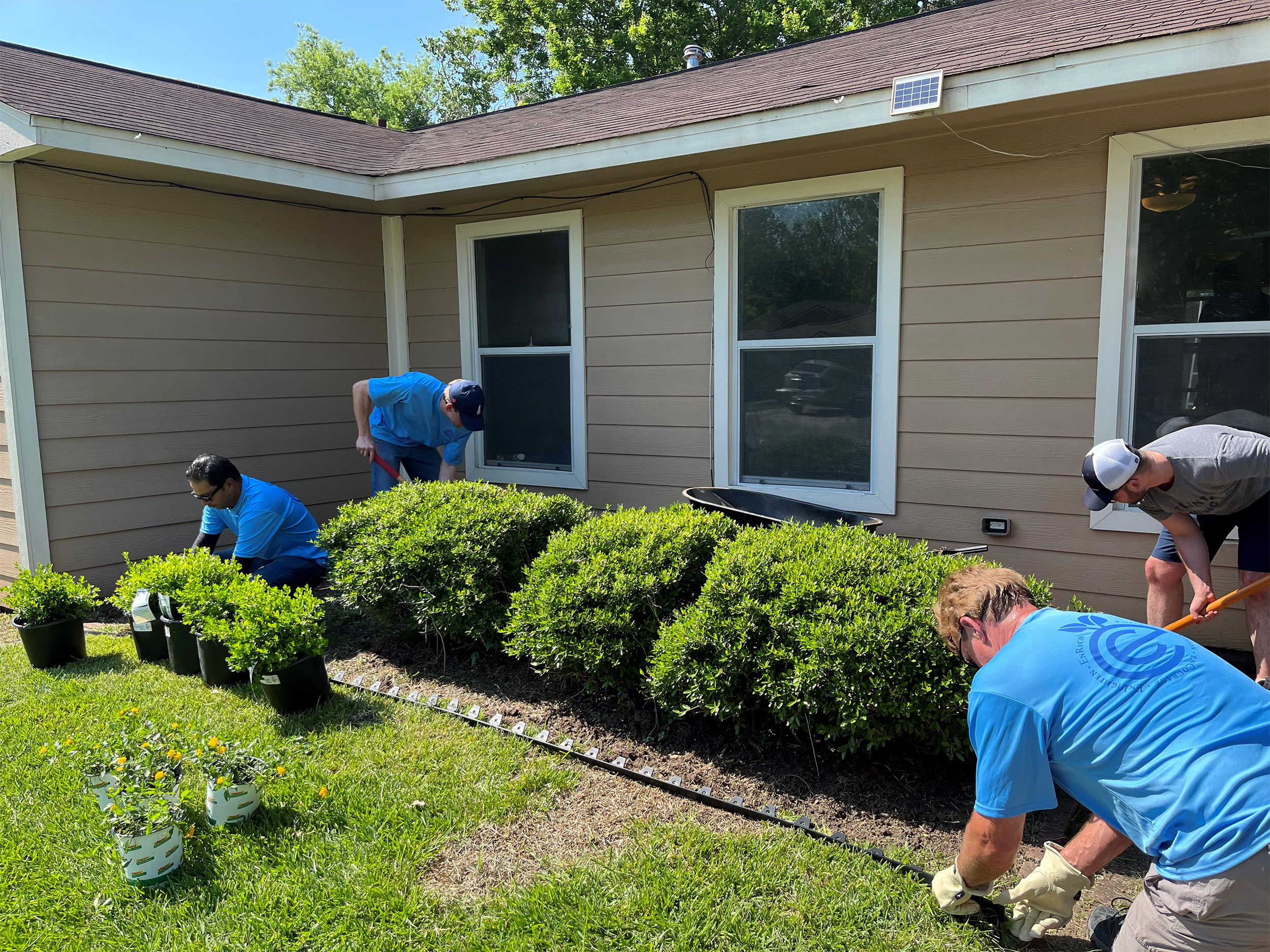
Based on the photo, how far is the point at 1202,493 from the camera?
3260 mm

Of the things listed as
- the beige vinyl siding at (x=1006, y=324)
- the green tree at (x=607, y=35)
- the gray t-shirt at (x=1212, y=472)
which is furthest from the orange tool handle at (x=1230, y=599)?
the green tree at (x=607, y=35)

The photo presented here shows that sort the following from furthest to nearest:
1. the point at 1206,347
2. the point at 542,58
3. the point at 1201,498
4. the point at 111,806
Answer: the point at 542,58 → the point at 1206,347 → the point at 1201,498 → the point at 111,806

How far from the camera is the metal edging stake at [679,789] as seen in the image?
2443 mm

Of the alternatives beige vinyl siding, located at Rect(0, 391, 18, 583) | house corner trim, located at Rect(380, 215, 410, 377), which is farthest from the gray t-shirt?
beige vinyl siding, located at Rect(0, 391, 18, 583)

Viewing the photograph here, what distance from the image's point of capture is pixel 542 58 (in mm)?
27156

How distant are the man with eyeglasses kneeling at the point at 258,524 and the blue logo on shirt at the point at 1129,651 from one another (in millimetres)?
3927

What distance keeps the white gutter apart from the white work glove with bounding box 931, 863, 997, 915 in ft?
11.0

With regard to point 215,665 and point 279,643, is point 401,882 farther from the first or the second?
point 215,665

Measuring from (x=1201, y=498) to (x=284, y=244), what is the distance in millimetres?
5892

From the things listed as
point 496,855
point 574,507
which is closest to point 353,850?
point 496,855

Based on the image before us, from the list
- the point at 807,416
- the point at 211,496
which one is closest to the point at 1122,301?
the point at 807,416

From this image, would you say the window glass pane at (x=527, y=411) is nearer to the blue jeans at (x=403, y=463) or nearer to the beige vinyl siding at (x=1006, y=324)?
the blue jeans at (x=403, y=463)

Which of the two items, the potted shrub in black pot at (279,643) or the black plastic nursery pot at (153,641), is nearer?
the potted shrub in black pot at (279,643)

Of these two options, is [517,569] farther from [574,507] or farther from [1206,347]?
[1206,347]
